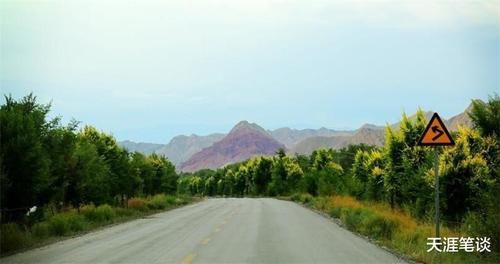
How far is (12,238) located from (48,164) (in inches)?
137

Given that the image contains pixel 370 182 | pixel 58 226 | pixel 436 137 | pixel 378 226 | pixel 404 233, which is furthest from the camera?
pixel 370 182

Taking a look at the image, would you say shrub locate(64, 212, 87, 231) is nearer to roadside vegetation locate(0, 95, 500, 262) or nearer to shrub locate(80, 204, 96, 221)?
roadside vegetation locate(0, 95, 500, 262)

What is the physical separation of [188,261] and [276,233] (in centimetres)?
860

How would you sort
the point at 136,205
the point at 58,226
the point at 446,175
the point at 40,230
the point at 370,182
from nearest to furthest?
the point at 446,175
the point at 40,230
the point at 58,226
the point at 370,182
the point at 136,205

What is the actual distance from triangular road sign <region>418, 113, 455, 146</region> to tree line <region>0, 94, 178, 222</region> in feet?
39.6

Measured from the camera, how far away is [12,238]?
A: 18.0 m

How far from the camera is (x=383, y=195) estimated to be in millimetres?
37094

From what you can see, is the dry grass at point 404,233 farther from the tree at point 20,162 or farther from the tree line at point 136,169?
the tree at point 20,162

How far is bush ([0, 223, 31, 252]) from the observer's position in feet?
57.8

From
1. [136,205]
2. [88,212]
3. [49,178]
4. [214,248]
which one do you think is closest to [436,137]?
[214,248]

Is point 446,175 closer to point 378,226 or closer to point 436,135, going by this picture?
point 378,226

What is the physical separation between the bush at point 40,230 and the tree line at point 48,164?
80cm

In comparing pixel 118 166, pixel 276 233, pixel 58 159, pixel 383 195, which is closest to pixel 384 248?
pixel 276 233

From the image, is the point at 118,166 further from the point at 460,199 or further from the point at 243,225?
the point at 460,199
